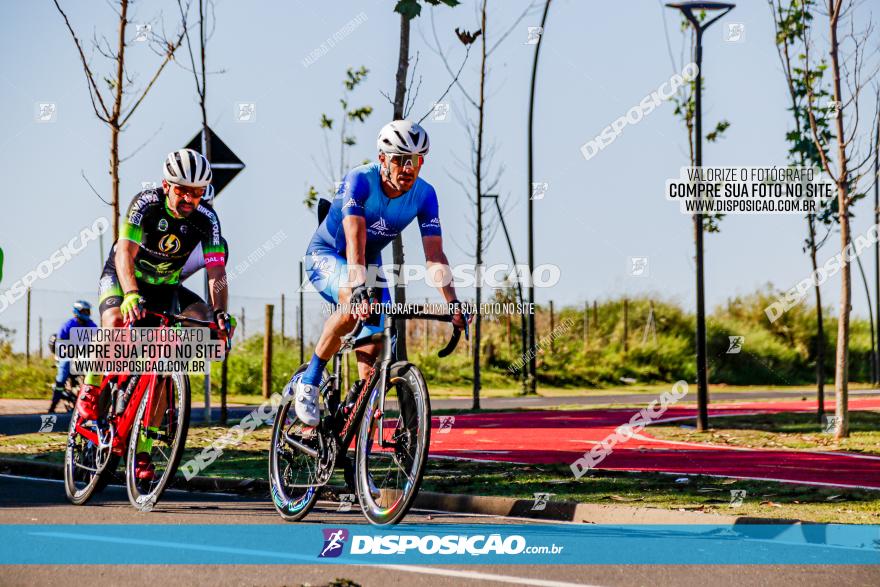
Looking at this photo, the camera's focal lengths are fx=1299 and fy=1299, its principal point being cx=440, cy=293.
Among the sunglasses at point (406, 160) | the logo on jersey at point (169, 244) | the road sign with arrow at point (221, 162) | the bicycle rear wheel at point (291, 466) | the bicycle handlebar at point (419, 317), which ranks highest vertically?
the road sign with arrow at point (221, 162)

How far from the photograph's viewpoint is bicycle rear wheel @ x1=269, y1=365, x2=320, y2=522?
8547 millimetres

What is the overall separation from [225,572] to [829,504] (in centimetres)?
515

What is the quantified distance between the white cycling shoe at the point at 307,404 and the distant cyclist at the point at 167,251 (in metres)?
0.68

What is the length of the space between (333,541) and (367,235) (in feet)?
6.35

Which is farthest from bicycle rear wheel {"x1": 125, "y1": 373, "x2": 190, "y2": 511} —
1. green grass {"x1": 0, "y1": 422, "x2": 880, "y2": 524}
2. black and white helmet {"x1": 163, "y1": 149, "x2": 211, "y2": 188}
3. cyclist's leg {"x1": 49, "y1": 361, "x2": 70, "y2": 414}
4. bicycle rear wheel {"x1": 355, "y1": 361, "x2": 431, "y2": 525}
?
cyclist's leg {"x1": 49, "y1": 361, "x2": 70, "y2": 414}

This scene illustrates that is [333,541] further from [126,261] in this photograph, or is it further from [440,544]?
[126,261]

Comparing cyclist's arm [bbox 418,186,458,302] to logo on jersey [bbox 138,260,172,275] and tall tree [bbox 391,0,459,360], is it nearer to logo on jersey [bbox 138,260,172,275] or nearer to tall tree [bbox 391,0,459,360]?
logo on jersey [bbox 138,260,172,275]

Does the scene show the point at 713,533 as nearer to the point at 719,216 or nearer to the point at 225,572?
the point at 225,572

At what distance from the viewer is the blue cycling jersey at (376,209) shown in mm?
8094

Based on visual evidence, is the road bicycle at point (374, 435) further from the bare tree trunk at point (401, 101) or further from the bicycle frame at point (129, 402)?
the bare tree trunk at point (401, 101)

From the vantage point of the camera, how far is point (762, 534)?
8398 millimetres

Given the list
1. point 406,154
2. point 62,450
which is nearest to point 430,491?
point 406,154

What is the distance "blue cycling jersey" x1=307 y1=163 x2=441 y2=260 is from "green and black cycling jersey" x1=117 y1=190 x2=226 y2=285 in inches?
37.1

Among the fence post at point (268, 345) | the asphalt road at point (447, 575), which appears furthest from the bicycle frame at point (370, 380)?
the fence post at point (268, 345)
